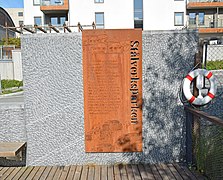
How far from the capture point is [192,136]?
367cm

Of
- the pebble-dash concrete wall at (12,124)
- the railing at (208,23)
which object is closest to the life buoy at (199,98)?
the pebble-dash concrete wall at (12,124)

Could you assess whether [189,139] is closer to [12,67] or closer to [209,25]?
[12,67]

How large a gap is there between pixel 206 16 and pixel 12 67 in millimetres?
21224

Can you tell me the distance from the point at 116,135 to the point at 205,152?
149cm

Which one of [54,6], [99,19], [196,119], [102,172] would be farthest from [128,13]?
[102,172]

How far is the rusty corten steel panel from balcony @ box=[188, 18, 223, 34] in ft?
71.0

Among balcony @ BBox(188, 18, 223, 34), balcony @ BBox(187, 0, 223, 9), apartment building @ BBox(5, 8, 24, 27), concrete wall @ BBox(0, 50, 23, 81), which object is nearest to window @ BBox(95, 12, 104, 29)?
balcony @ BBox(188, 18, 223, 34)

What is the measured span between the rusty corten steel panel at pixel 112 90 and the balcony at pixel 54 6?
22975 millimetres

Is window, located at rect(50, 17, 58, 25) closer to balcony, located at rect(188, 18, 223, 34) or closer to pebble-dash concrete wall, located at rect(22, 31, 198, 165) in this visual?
balcony, located at rect(188, 18, 223, 34)

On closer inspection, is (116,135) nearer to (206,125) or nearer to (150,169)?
(150,169)

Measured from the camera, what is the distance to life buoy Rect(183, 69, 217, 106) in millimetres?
3480

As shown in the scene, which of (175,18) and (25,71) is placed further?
(175,18)

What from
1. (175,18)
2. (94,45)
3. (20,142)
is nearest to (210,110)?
(94,45)

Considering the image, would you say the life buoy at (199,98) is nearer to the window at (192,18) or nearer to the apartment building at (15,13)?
the window at (192,18)
